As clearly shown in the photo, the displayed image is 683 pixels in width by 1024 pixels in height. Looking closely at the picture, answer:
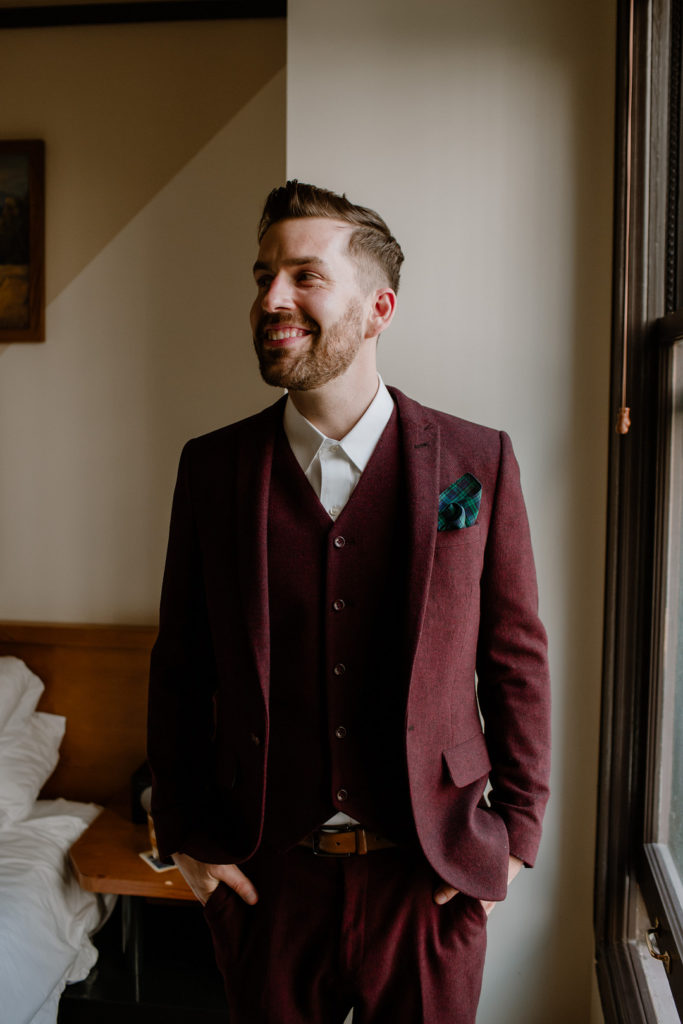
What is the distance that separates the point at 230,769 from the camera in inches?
46.2

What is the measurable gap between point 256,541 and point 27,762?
147cm

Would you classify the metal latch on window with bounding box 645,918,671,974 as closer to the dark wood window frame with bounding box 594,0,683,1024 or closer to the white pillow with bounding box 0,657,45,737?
the dark wood window frame with bounding box 594,0,683,1024

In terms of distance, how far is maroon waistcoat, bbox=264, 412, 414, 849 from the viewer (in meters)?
1.08

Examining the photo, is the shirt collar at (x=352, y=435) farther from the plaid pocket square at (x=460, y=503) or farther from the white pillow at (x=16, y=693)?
the white pillow at (x=16, y=693)

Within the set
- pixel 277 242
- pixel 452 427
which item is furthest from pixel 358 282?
pixel 452 427

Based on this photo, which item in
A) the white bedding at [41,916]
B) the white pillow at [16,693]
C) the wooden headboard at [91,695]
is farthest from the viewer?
the wooden headboard at [91,695]

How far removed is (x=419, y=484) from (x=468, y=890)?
0.62 metres

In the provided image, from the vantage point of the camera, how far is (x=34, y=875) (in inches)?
71.7

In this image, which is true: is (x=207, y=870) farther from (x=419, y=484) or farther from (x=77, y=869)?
(x=77, y=869)

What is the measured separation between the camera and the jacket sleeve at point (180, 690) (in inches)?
47.5

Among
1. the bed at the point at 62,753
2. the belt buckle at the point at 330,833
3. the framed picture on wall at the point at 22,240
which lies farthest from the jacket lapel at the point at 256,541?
the framed picture on wall at the point at 22,240

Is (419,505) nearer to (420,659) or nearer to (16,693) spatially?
(420,659)

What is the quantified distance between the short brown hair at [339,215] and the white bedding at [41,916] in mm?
1617

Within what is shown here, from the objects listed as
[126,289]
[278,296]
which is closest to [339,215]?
[278,296]
